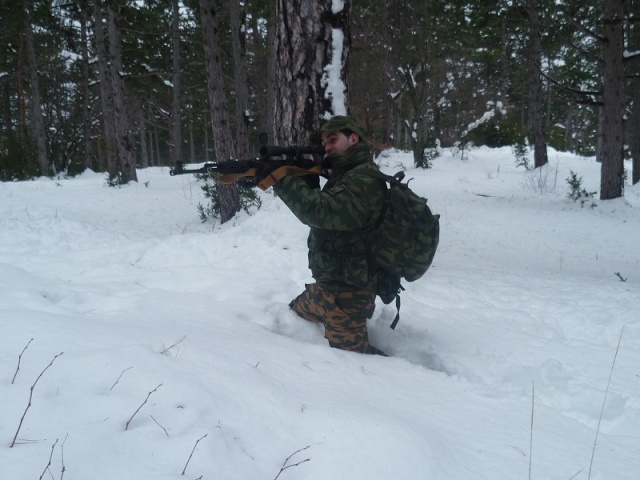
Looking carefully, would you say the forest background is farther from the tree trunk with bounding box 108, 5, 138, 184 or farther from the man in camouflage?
the man in camouflage

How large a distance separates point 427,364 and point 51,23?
777 inches

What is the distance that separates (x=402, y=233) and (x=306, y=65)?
2.49m

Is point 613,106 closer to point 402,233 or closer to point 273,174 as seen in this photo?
point 402,233

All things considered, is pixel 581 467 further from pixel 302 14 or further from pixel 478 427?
pixel 302 14

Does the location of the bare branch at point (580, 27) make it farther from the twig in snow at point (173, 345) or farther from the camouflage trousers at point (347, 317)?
the twig in snow at point (173, 345)

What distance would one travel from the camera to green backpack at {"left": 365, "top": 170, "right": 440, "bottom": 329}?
252cm

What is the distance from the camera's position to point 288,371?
7.38 feet

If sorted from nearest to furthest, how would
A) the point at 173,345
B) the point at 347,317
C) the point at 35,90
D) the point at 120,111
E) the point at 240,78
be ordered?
the point at 173,345, the point at 347,317, the point at 240,78, the point at 120,111, the point at 35,90

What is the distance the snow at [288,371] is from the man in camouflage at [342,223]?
23 centimetres

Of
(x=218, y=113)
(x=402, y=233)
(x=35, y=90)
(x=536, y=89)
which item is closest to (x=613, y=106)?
(x=536, y=89)

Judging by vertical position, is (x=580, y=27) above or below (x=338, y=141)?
above

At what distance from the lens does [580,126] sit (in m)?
35.7

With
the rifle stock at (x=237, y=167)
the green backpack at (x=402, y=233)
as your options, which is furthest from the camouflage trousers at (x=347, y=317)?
the rifle stock at (x=237, y=167)

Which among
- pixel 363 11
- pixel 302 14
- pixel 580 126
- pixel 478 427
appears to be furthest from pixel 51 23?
pixel 580 126
